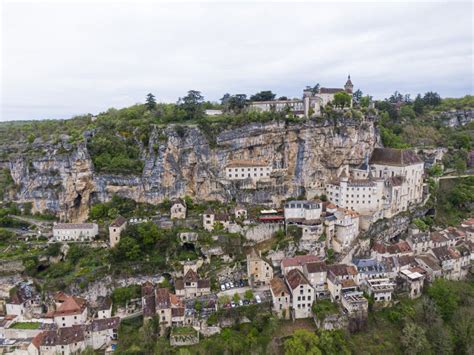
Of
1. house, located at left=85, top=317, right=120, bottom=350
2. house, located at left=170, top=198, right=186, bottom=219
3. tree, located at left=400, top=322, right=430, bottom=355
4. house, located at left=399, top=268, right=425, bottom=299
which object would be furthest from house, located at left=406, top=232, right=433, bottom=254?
house, located at left=85, top=317, right=120, bottom=350

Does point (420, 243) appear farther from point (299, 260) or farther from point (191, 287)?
point (191, 287)

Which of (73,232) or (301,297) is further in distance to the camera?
(73,232)

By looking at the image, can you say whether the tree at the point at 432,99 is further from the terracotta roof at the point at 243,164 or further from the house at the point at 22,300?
the house at the point at 22,300

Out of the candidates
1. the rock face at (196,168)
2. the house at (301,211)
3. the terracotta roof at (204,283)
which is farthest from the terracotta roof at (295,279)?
the rock face at (196,168)

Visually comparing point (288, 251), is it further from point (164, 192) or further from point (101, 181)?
point (101, 181)

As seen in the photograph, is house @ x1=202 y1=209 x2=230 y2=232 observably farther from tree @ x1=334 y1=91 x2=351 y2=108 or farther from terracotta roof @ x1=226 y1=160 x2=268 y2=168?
tree @ x1=334 y1=91 x2=351 y2=108

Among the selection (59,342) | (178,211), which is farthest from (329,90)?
(59,342)
